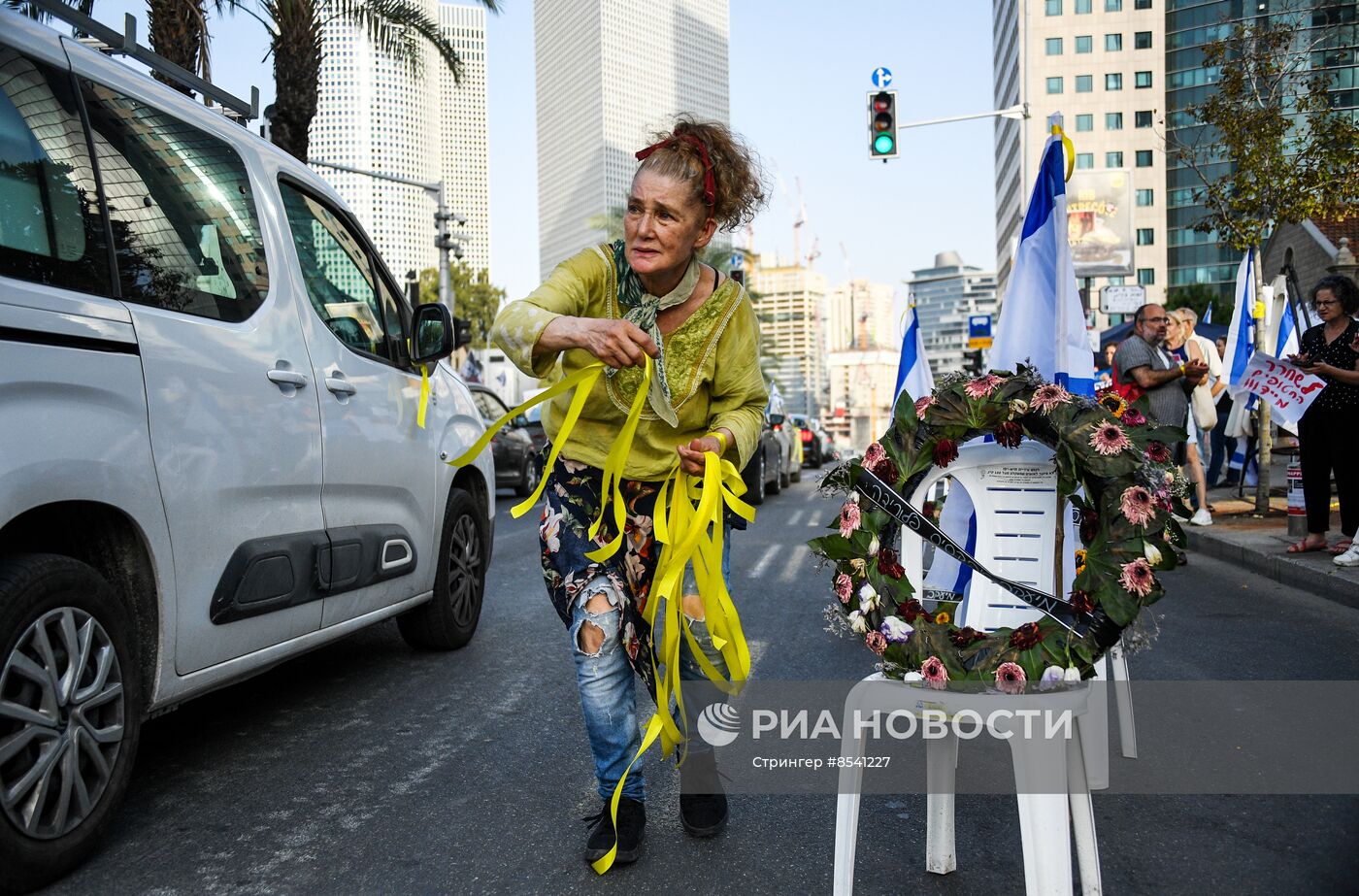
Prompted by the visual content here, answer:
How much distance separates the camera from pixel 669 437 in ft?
10.6

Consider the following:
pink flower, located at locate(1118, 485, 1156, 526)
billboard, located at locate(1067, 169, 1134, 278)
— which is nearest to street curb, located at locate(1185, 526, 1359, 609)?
pink flower, located at locate(1118, 485, 1156, 526)

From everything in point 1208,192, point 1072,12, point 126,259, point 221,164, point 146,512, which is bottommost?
point 146,512

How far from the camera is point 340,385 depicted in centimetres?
446

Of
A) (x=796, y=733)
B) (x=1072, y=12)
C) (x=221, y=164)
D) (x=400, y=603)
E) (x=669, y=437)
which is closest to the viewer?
(x=669, y=437)

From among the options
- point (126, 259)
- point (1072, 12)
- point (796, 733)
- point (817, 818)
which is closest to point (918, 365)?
point (796, 733)

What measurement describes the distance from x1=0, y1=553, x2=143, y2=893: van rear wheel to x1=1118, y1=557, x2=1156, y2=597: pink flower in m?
2.68

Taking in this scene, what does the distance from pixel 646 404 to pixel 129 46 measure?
2155mm

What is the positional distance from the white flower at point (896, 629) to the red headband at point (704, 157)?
1.23m

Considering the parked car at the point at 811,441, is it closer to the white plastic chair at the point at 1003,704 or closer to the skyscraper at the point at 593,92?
the white plastic chair at the point at 1003,704

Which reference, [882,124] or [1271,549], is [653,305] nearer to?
[1271,549]

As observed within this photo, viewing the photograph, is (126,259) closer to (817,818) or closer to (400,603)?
(400,603)

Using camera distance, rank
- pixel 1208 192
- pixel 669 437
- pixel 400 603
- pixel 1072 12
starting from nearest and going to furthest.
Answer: pixel 669 437, pixel 400 603, pixel 1208 192, pixel 1072 12

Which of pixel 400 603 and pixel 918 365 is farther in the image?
pixel 918 365

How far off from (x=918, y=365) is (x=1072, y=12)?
10062 cm
